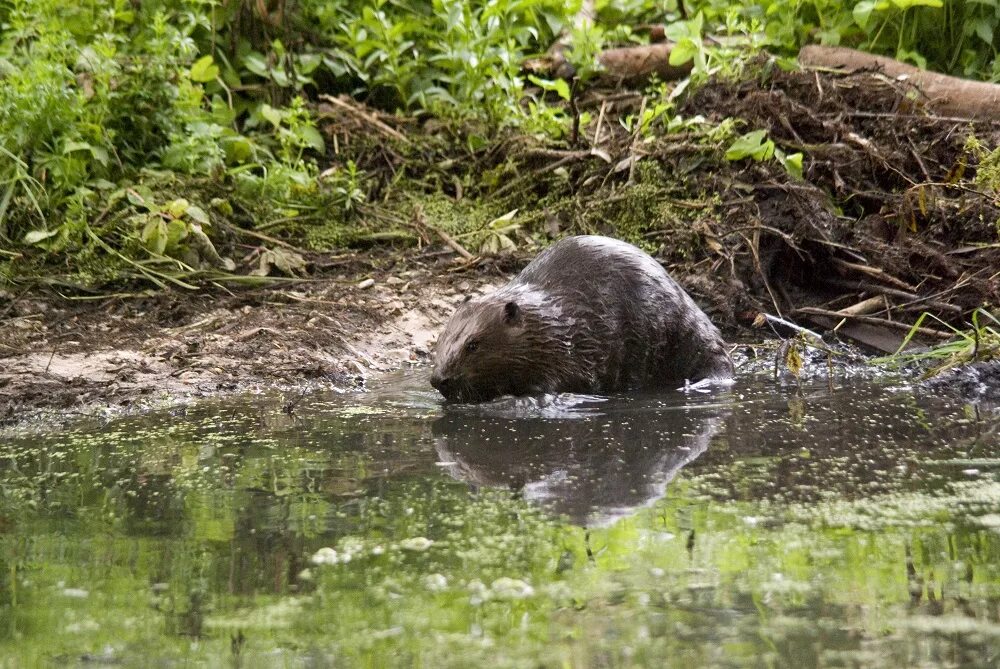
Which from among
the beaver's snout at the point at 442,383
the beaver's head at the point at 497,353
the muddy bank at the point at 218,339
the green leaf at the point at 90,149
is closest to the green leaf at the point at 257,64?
the green leaf at the point at 90,149

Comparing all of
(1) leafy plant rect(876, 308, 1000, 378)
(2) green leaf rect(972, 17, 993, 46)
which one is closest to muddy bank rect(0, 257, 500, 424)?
(1) leafy plant rect(876, 308, 1000, 378)

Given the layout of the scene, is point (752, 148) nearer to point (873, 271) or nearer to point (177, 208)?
point (873, 271)

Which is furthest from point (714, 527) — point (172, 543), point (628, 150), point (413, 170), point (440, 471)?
point (413, 170)

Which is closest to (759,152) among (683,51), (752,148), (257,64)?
(752,148)

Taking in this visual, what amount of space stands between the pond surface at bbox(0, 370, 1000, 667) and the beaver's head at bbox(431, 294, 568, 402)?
0.49 metres

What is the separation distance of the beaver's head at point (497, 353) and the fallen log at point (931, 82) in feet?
12.5

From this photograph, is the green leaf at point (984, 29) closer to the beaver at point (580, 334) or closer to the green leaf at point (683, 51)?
the green leaf at point (683, 51)

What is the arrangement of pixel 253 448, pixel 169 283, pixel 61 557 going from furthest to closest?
pixel 169 283
pixel 253 448
pixel 61 557

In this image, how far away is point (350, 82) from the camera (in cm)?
882

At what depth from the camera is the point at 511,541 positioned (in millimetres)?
2717

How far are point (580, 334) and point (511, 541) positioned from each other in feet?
7.55

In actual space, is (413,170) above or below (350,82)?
below

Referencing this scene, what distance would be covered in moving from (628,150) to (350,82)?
2.58m

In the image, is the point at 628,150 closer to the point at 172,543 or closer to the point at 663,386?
the point at 663,386
